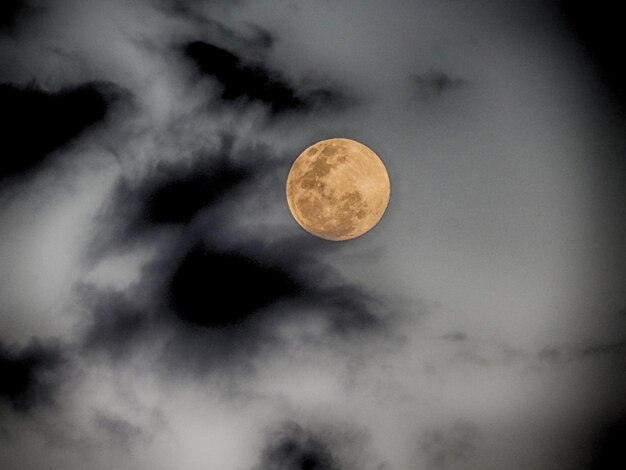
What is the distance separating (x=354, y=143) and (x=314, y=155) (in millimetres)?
1331

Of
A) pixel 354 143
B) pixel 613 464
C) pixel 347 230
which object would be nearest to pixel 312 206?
pixel 347 230

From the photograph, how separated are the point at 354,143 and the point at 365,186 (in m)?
1.59

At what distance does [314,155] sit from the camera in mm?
12875

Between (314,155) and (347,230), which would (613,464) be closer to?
(347,230)

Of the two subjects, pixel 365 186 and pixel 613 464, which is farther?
pixel 613 464

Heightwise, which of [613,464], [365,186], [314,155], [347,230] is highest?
[314,155]

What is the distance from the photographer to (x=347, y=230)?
42.1 feet

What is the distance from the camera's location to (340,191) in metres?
12.2

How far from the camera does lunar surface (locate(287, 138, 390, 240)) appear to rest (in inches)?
483

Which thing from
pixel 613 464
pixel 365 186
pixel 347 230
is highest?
pixel 365 186

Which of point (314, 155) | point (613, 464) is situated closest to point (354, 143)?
point (314, 155)

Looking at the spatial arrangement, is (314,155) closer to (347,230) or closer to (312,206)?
(312,206)

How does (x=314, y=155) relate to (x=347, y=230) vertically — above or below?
above

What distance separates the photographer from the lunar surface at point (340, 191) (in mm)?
12266
